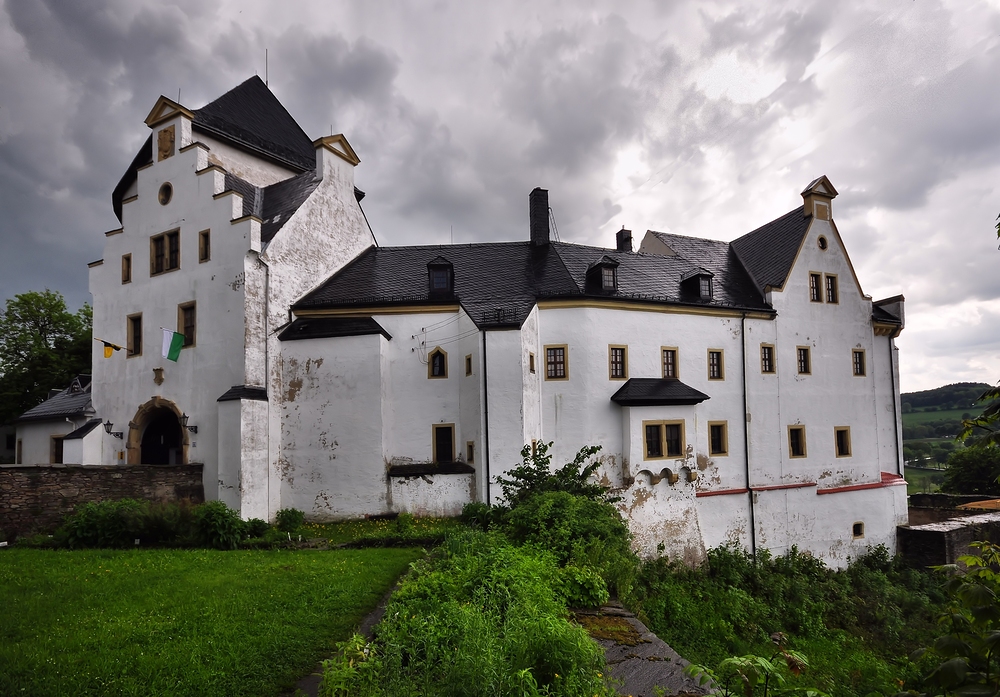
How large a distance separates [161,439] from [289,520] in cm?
654

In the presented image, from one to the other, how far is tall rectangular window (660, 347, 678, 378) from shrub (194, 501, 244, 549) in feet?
48.0

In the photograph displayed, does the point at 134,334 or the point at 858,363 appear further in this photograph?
the point at 858,363

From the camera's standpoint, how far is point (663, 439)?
787 inches

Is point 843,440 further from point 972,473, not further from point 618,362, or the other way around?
point 972,473

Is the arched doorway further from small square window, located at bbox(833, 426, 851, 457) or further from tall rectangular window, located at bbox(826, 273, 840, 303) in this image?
tall rectangular window, located at bbox(826, 273, 840, 303)

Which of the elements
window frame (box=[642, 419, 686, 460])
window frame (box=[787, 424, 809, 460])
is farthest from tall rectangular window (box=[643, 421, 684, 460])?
window frame (box=[787, 424, 809, 460])

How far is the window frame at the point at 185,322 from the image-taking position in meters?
19.4

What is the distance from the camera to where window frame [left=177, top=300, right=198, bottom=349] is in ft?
63.7

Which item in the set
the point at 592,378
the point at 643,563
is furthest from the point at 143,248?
the point at 643,563

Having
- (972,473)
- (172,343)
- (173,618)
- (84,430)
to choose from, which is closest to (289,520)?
(172,343)

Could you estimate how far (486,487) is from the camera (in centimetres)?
1836

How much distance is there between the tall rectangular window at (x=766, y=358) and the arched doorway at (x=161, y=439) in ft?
70.3

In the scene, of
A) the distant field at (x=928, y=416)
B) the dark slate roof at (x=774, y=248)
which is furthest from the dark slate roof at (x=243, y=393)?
the distant field at (x=928, y=416)

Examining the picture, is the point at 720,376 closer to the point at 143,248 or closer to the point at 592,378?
the point at 592,378
